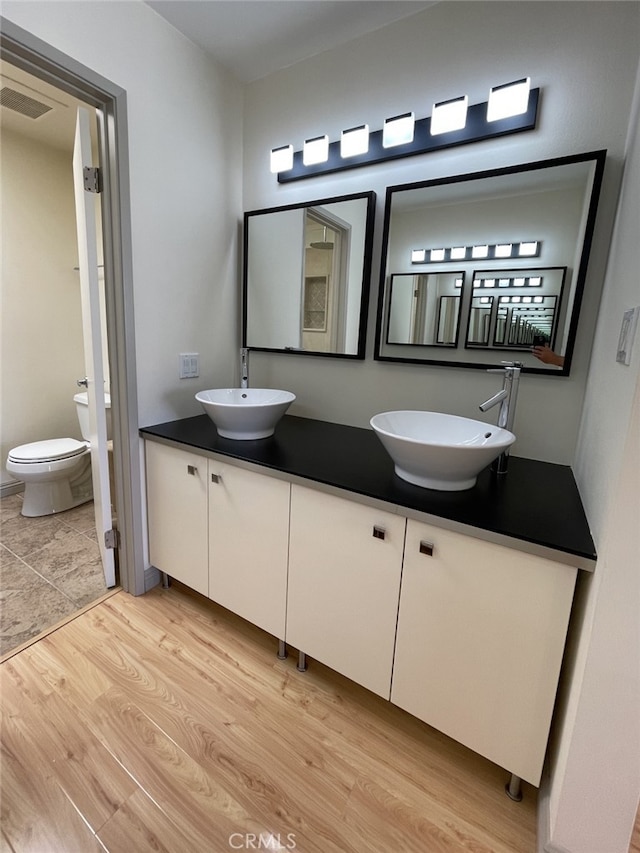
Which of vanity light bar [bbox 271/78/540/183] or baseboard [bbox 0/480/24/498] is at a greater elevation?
vanity light bar [bbox 271/78/540/183]

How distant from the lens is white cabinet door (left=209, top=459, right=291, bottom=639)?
138 centimetres

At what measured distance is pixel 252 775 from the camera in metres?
1.13

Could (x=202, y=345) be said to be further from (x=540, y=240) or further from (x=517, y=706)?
(x=517, y=706)

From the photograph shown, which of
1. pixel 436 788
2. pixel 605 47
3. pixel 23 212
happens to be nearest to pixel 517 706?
pixel 436 788

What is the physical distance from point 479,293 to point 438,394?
1.40 ft

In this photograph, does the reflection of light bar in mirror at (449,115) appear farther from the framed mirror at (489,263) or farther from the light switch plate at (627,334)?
the light switch plate at (627,334)

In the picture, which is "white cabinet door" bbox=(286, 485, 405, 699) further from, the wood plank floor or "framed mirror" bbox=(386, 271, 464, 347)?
"framed mirror" bbox=(386, 271, 464, 347)

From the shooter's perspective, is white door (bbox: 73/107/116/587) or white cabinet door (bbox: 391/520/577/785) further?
white door (bbox: 73/107/116/587)

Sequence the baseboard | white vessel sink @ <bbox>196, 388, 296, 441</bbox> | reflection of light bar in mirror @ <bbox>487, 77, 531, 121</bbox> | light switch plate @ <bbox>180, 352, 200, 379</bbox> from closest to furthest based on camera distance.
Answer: reflection of light bar in mirror @ <bbox>487, 77, 531, 121</bbox> → white vessel sink @ <bbox>196, 388, 296, 441</bbox> → light switch plate @ <bbox>180, 352, 200, 379</bbox> → the baseboard

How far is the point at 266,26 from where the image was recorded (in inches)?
61.8

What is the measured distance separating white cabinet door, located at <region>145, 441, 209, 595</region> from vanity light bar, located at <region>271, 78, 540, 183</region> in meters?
1.45

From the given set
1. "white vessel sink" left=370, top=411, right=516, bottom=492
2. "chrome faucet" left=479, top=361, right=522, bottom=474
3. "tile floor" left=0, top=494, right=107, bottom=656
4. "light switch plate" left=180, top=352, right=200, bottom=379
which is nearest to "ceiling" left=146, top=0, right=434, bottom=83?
"light switch plate" left=180, top=352, right=200, bottom=379

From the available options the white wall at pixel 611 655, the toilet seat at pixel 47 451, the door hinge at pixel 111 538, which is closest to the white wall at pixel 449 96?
the white wall at pixel 611 655

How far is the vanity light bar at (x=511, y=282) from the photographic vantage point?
1.39 meters
